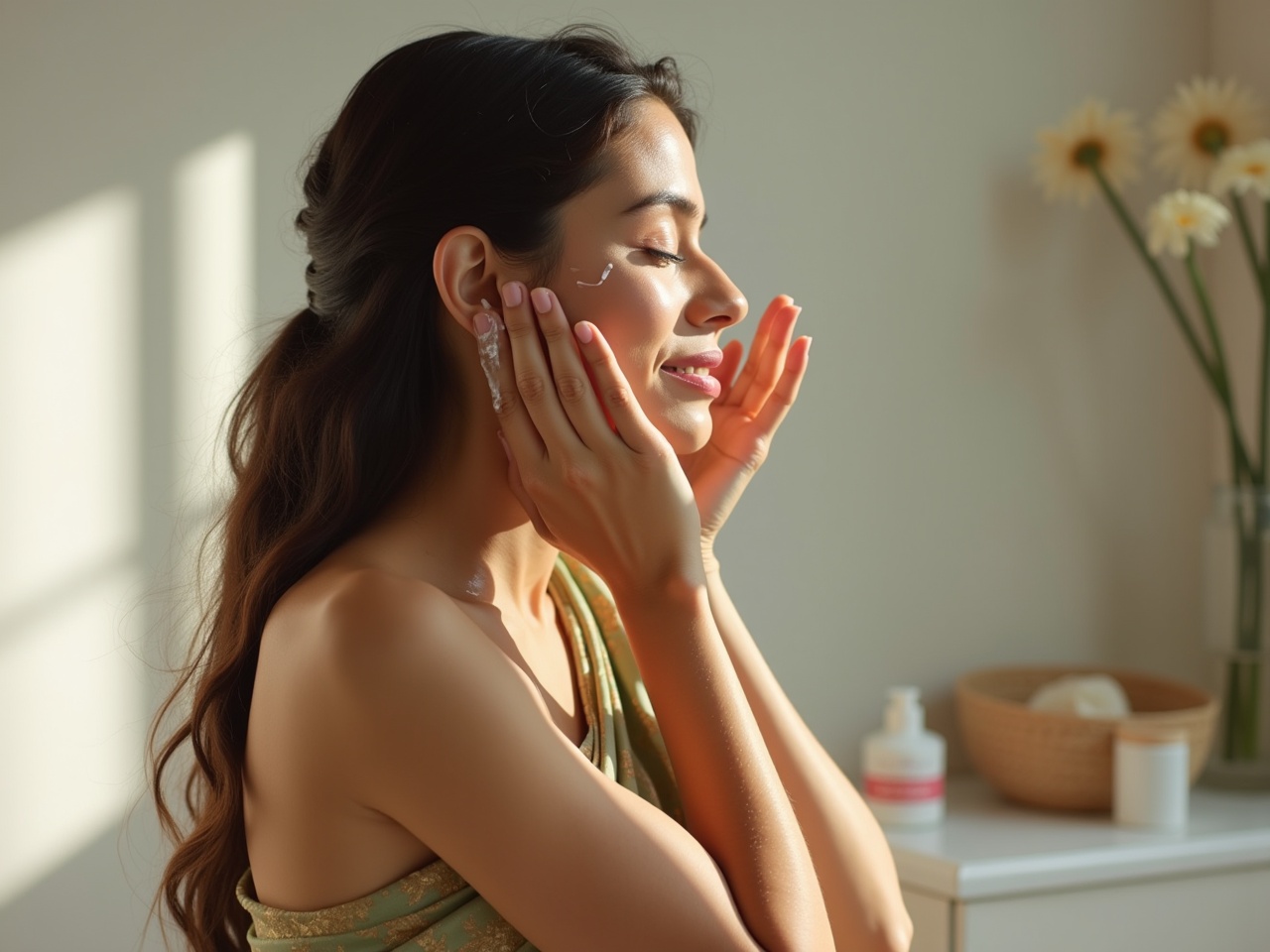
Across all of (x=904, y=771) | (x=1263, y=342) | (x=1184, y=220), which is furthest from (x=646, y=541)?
(x=1263, y=342)

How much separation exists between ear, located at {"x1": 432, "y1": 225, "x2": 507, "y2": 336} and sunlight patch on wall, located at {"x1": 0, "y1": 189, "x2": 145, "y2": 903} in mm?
558

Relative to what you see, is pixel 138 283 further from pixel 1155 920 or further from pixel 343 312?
pixel 1155 920

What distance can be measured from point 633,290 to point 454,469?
0.62 ft

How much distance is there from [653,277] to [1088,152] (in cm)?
104

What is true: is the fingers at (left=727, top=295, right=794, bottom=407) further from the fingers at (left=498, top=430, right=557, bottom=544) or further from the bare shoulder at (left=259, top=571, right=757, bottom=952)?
the bare shoulder at (left=259, top=571, right=757, bottom=952)

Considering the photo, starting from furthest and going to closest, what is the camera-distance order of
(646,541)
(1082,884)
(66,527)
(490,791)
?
(1082,884) < (66,527) < (646,541) < (490,791)

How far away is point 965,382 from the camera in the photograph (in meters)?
1.88

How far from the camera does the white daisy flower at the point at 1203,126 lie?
1.83m

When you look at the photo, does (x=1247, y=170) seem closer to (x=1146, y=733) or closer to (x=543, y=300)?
(x=1146, y=733)

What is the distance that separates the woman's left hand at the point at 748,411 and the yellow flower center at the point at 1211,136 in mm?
881

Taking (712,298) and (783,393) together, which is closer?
(712,298)

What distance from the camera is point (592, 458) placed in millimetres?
974

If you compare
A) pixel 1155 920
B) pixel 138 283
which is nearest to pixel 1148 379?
pixel 1155 920

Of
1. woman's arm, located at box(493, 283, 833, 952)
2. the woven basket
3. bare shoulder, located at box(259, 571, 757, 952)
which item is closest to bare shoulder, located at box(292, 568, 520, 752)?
bare shoulder, located at box(259, 571, 757, 952)
